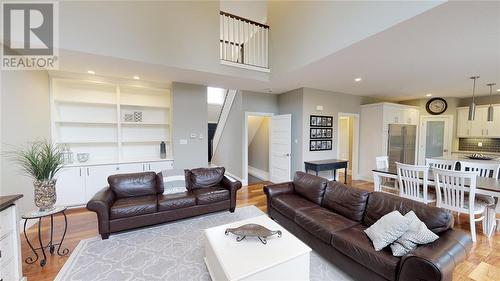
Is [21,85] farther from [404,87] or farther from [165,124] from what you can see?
[404,87]

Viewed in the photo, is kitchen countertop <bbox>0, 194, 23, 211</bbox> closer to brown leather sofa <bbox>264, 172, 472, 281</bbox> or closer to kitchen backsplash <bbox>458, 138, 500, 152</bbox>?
brown leather sofa <bbox>264, 172, 472, 281</bbox>

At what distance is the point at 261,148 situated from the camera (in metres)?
6.64

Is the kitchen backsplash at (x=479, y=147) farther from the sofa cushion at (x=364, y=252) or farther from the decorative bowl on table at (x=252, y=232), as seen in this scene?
the decorative bowl on table at (x=252, y=232)

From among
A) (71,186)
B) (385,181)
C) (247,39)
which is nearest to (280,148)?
(385,181)

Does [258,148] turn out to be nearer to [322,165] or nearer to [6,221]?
[322,165]

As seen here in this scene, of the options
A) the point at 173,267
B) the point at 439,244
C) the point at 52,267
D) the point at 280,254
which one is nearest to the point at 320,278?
the point at 280,254

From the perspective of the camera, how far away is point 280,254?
164cm

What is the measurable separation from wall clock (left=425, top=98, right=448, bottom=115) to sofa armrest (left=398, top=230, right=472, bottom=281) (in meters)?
6.44

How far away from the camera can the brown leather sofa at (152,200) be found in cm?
262

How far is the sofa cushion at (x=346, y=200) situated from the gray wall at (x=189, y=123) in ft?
10.2

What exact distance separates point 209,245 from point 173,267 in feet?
1.84

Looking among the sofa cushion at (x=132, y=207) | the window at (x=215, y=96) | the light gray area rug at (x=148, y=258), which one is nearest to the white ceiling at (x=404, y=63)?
the window at (x=215, y=96)

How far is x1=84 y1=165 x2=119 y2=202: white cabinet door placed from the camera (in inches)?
147

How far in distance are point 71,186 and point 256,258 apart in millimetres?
4019
